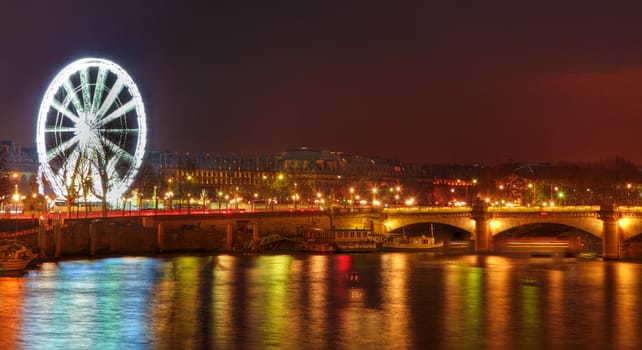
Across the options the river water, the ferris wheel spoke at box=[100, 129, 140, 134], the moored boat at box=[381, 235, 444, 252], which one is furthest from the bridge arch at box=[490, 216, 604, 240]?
the ferris wheel spoke at box=[100, 129, 140, 134]

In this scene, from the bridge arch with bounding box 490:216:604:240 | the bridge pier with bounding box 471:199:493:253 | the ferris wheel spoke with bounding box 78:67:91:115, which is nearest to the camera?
the ferris wheel spoke with bounding box 78:67:91:115

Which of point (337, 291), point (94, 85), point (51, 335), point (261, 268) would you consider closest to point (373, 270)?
point (261, 268)

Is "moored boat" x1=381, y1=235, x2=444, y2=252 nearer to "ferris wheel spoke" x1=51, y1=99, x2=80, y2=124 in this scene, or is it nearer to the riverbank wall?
the riverbank wall

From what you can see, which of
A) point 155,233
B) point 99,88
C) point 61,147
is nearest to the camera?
point 99,88

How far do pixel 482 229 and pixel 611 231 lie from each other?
15.4m

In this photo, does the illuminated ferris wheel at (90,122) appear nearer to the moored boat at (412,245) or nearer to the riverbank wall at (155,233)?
the riverbank wall at (155,233)

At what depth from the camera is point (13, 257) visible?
75125mm

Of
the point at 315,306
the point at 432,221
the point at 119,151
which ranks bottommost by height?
the point at 315,306

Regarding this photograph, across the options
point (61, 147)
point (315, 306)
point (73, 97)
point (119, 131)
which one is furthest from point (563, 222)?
point (315, 306)

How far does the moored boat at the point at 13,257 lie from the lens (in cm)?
7438

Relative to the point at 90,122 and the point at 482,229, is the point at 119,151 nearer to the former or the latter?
the point at 90,122

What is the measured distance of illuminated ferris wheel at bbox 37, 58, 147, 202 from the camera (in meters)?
98.9

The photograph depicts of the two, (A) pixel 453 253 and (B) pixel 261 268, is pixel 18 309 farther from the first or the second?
(A) pixel 453 253

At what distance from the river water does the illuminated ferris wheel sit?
546 inches
